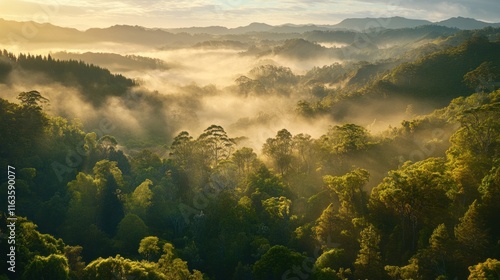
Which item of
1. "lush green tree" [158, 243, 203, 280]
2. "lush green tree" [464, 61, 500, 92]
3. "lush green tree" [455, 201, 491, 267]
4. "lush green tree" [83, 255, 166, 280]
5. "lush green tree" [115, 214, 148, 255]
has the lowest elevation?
"lush green tree" [115, 214, 148, 255]

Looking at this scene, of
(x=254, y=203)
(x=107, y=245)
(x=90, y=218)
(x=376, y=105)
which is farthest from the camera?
(x=376, y=105)

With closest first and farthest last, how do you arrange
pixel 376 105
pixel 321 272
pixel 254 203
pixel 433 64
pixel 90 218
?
pixel 321 272, pixel 90 218, pixel 254 203, pixel 376 105, pixel 433 64

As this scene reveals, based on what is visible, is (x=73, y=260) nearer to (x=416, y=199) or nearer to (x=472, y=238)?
(x=416, y=199)

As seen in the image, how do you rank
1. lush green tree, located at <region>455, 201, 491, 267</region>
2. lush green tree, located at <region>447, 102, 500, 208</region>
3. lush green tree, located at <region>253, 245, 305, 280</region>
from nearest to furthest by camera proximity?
lush green tree, located at <region>455, 201, 491, 267</region> < lush green tree, located at <region>253, 245, 305, 280</region> < lush green tree, located at <region>447, 102, 500, 208</region>

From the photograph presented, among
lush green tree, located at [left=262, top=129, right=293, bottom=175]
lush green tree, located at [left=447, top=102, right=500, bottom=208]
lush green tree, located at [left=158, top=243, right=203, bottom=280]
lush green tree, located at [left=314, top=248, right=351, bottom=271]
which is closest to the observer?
lush green tree, located at [left=158, top=243, right=203, bottom=280]

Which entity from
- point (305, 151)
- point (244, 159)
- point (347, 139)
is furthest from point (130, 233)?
point (347, 139)

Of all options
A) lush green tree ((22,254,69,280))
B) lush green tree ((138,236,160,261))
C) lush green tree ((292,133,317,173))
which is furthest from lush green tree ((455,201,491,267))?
lush green tree ((292,133,317,173))

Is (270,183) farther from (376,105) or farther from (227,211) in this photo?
(376,105)

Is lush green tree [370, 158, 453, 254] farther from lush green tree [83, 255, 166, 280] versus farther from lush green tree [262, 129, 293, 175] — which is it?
lush green tree [262, 129, 293, 175]

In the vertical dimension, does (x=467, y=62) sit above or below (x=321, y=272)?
above

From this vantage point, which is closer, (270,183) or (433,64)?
(270,183)

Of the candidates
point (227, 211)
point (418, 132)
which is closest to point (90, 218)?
point (227, 211)
